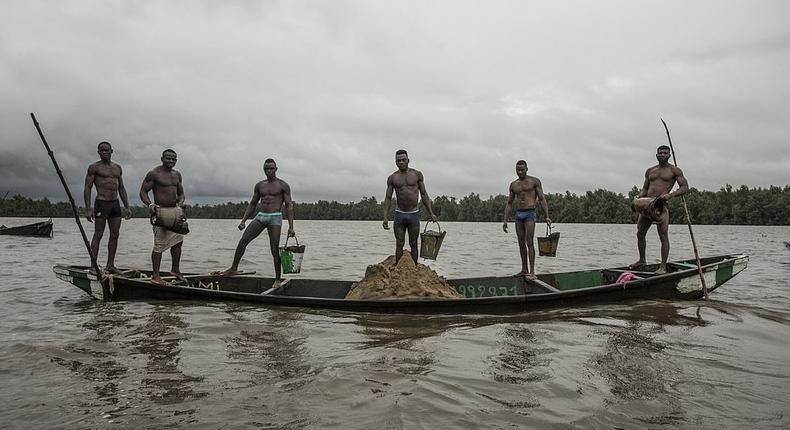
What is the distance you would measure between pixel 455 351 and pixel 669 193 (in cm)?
627

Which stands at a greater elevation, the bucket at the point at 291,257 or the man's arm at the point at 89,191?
the man's arm at the point at 89,191

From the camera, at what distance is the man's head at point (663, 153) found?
374 inches

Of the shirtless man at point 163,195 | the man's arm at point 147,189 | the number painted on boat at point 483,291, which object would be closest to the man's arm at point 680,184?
the number painted on boat at point 483,291

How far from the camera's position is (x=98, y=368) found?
15.6ft

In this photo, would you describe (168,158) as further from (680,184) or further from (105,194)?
(680,184)

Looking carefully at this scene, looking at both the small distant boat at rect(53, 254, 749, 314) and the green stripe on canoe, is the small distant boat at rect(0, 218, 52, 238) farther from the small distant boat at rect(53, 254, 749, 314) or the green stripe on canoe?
the green stripe on canoe

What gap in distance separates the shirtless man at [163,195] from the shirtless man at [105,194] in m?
0.89

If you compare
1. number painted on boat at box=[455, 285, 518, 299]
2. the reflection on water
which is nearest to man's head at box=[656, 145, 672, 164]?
number painted on boat at box=[455, 285, 518, 299]

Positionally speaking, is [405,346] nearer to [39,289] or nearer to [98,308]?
[98,308]

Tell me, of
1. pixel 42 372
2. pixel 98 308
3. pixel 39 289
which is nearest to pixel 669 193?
pixel 42 372

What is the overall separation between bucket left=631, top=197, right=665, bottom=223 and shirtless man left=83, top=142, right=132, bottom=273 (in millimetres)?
10017

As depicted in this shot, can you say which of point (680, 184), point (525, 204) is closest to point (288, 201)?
point (525, 204)

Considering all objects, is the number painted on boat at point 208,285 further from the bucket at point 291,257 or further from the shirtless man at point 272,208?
the bucket at point 291,257

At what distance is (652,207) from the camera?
930cm
